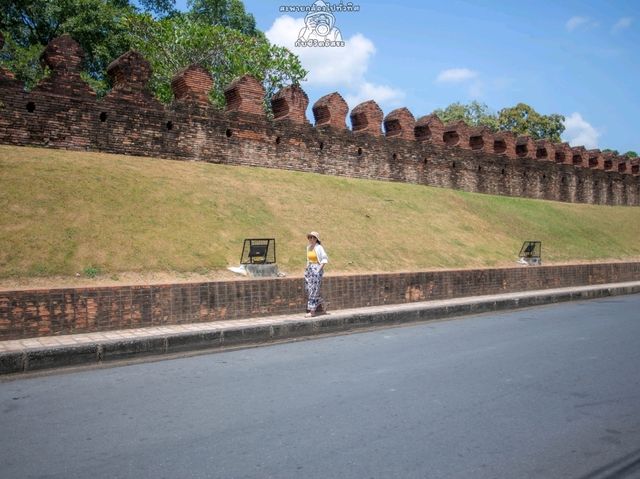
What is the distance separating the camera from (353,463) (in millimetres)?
3531

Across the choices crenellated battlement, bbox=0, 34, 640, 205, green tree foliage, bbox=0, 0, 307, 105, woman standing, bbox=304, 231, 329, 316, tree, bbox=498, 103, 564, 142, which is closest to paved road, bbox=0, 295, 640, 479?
woman standing, bbox=304, 231, 329, 316

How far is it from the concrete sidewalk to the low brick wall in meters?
0.17

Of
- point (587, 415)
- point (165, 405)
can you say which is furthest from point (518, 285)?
point (165, 405)

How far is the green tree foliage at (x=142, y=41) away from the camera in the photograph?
25.9 meters

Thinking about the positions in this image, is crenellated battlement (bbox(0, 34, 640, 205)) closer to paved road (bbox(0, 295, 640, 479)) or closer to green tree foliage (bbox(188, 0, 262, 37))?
paved road (bbox(0, 295, 640, 479))

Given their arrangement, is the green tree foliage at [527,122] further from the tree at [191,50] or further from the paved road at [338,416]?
the paved road at [338,416]

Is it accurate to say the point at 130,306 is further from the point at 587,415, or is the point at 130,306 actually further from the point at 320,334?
the point at 587,415

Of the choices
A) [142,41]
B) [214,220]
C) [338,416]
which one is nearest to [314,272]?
[214,220]

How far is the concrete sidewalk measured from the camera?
6.05 meters

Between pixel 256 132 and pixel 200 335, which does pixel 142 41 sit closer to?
pixel 256 132

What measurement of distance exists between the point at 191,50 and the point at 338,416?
27.5 m

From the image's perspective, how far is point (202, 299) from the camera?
816 centimetres

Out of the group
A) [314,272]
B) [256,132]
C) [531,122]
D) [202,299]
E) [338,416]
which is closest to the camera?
[338,416]

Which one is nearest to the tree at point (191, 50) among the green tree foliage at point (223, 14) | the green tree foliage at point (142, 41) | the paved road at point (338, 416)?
the green tree foliage at point (142, 41)
